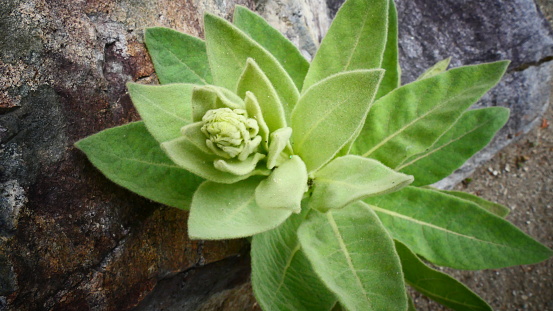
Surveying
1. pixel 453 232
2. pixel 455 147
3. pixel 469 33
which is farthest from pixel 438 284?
pixel 469 33

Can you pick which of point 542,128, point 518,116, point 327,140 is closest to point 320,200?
point 327,140

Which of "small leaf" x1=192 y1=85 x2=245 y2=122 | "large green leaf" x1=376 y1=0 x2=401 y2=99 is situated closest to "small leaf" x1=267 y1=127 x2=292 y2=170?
"small leaf" x1=192 y1=85 x2=245 y2=122

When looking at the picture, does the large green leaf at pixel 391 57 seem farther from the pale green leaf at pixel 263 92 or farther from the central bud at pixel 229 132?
the central bud at pixel 229 132

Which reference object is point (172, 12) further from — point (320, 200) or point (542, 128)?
point (542, 128)

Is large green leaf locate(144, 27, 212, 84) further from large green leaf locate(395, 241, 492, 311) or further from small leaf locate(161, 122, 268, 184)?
large green leaf locate(395, 241, 492, 311)

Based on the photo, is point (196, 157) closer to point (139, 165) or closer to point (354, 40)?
point (139, 165)
